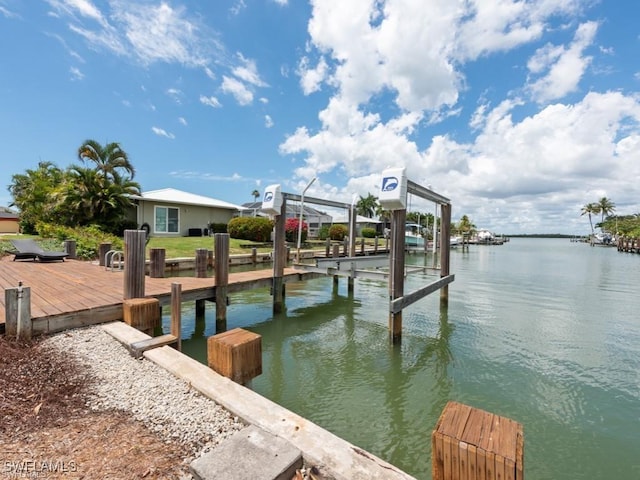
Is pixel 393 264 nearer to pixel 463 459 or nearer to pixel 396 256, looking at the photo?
pixel 396 256

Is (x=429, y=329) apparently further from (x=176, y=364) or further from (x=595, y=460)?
(x=176, y=364)

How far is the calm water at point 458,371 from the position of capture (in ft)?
12.5

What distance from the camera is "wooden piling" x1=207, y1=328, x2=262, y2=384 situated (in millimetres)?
3262

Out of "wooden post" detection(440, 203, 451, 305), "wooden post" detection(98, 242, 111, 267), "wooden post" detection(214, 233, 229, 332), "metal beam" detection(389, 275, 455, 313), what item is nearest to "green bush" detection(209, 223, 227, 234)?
"wooden post" detection(98, 242, 111, 267)

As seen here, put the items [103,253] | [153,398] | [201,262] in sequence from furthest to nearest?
[103,253]
[201,262]
[153,398]

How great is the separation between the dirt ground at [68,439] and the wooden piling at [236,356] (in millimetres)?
867

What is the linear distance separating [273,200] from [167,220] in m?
15.6

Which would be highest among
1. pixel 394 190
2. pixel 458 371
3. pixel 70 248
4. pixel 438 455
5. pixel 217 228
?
pixel 394 190

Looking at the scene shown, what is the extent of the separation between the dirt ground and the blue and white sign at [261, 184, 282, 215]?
5.92 metres

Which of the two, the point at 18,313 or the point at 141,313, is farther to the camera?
the point at 141,313

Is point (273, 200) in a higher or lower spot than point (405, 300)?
higher

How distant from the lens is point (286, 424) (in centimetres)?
253

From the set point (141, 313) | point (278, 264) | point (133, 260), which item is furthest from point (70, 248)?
point (141, 313)

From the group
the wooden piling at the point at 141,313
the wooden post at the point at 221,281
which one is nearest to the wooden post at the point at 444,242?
the wooden post at the point at 221,281
